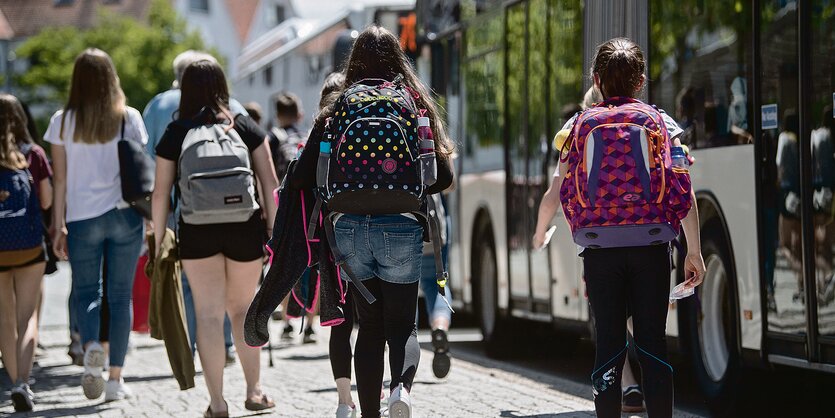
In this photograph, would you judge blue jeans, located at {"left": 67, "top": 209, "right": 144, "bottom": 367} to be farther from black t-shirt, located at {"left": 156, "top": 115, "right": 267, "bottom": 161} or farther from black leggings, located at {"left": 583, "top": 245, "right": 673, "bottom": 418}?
black leggings, located at {"left": 583, "top": 245, "right": 673, "bottom": 418}

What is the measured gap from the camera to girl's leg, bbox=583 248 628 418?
5.75m

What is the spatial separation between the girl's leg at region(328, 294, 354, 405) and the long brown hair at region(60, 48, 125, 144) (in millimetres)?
2679

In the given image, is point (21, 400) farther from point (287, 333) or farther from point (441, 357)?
point (287, 333)

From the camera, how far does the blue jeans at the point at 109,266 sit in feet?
28.6

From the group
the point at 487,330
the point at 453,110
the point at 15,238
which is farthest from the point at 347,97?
the point at 453,110

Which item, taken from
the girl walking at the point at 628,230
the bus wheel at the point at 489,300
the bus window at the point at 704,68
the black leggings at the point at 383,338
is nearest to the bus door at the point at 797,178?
the bus window at the point at 704,68

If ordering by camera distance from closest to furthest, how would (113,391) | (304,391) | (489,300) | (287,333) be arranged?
(113,391), (304,391), (489,300), (287,333)

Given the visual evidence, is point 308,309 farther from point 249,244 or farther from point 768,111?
point 768,111

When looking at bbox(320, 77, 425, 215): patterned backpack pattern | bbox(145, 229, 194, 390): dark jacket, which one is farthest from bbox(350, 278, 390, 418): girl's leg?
bbox(145, 229, 194, 390): dark jacket

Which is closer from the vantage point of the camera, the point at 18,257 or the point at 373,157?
the point at 373,157

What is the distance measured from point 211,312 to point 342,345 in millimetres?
1146

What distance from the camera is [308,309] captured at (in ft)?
21.1

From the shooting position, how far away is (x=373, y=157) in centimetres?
578

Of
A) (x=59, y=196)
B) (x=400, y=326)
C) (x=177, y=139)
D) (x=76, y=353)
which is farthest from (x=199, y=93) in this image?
(x=76, y=353)
